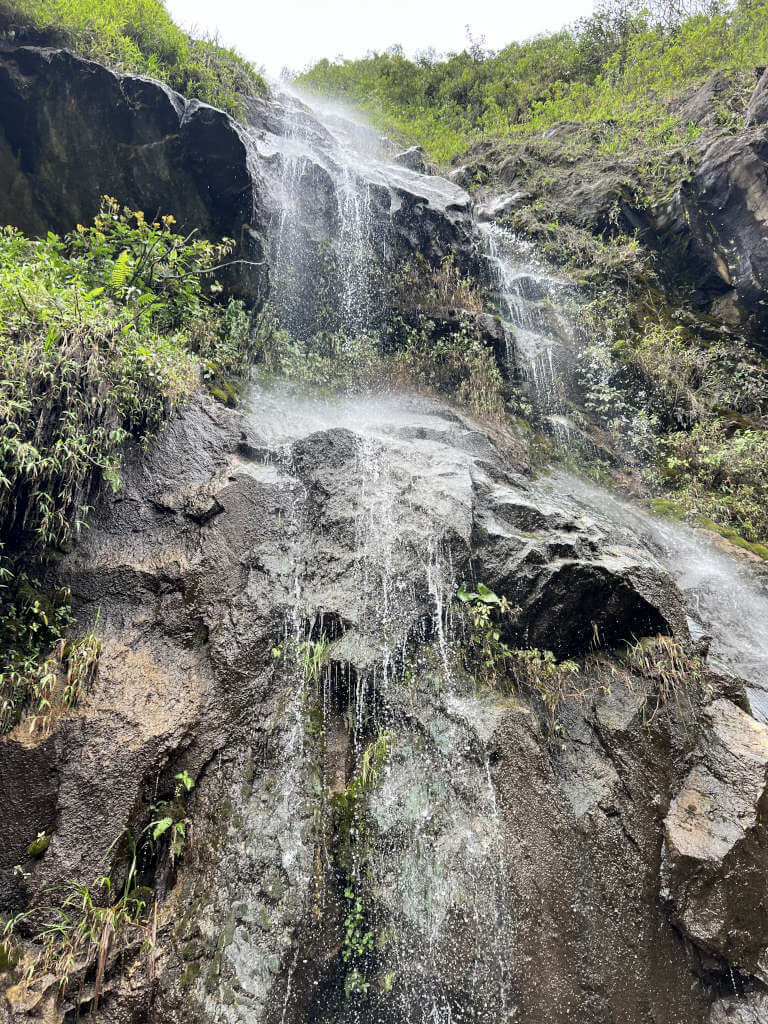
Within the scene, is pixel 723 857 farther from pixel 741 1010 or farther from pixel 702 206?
pixel 702 206

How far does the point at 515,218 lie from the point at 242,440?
398 inches

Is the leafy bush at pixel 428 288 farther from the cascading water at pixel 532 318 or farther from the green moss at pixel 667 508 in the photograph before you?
the green moss at pixel 667 508

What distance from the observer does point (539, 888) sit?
326cm

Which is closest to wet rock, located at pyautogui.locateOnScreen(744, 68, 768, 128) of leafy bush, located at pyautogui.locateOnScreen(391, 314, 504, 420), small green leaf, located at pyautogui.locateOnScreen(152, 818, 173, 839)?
leafy bush, located at pyautogui.locateOnScreen(391, 314, 504, 420)

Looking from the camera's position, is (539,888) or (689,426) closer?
(539,888)

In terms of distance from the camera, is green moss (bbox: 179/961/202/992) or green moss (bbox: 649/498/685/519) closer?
green moss (bbox: 179/961/202/992)

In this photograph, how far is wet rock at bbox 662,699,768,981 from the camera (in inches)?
126

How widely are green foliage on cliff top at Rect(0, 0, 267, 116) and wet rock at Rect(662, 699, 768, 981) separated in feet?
37.8

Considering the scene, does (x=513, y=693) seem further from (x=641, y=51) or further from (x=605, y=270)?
(x=641, y=51)

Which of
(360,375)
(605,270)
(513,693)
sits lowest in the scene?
(513,693)

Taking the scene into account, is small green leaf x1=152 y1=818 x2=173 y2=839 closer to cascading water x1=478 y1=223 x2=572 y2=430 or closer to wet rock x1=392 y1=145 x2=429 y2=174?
cascading water x1=478 y1=223 x2=572 y2=430

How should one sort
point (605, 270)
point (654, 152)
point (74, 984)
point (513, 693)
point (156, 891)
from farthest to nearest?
point (654, 152) < point (605, 270) < point (513, 693) < point (156, 891) < point (74, 984)

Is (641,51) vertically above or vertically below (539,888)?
above

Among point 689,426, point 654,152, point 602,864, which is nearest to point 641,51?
point 654,152
